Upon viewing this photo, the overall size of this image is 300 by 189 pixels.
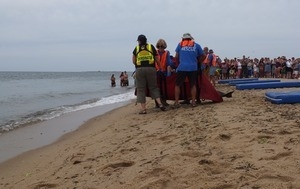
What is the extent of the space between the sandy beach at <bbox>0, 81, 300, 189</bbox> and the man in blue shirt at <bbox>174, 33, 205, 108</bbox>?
4.71 feet

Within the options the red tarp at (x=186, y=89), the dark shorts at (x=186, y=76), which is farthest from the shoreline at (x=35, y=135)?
the dark shorts at (x=186, y=76)

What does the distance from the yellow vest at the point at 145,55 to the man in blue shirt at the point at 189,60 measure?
1.94 feet

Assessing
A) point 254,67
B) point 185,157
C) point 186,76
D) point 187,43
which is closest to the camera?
point 185,157

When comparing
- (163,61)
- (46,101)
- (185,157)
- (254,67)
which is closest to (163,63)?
(163,61)

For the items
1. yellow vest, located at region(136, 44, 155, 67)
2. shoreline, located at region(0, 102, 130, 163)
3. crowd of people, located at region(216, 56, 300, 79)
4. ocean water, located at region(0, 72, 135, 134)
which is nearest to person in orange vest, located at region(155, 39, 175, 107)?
yellow vest, located at region(136, 44, 155, 67)

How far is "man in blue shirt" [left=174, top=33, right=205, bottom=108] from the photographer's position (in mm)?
7816

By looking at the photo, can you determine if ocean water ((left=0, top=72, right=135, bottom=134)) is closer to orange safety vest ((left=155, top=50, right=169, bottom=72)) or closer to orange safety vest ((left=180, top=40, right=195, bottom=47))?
orange safety vest ((left=155, top=50, right=169, bottom=72))

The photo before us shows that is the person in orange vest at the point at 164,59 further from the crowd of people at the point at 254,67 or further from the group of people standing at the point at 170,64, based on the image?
the crowd of people at the point at 254,67

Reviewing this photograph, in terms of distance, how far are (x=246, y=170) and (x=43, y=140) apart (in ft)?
17.9

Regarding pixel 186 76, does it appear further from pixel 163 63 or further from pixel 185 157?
pixel 185 157

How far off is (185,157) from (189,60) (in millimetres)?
4085

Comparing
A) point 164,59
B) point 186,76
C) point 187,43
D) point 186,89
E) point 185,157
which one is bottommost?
point 185,157

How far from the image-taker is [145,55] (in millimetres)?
7871

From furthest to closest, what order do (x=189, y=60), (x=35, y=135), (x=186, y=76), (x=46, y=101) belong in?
1. (x=46, y=101)
2. (x=35, y=135)
3. (x=186, y=76)
4. (x=189, y=60)
